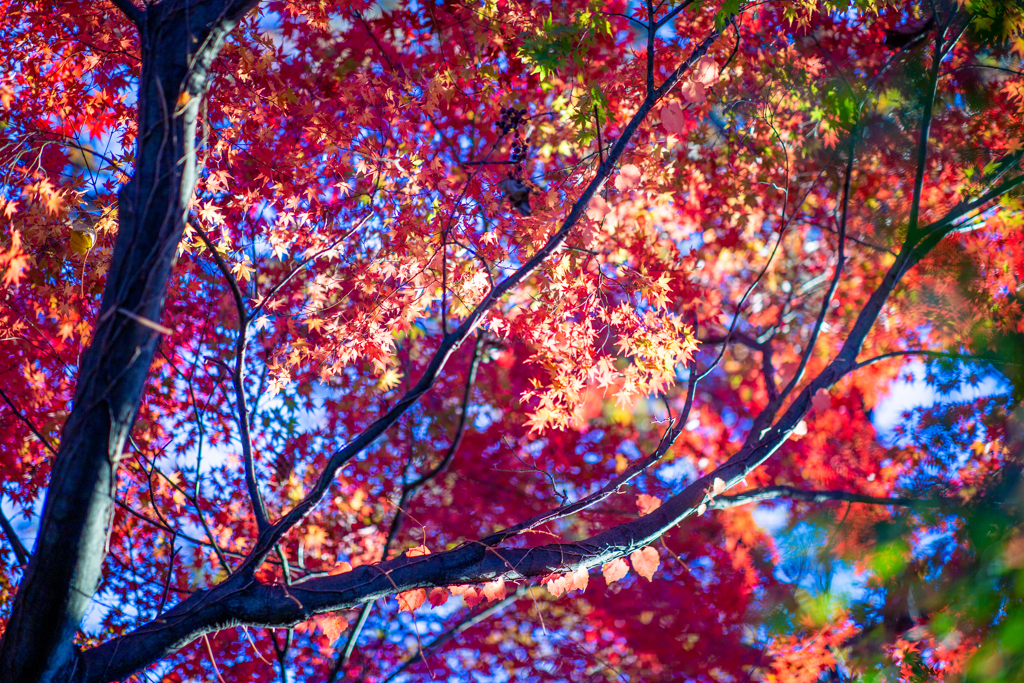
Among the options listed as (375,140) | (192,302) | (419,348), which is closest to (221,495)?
(192,302)

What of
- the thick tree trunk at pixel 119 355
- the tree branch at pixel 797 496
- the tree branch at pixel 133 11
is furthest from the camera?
the tree branch at pixel 797 496

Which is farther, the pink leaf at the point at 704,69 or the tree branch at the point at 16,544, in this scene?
the pink leaf at the point at 704,69

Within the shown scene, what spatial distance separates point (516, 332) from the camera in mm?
4621

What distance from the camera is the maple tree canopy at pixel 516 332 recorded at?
2.82m

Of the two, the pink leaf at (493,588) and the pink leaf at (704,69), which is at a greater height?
the pink leaf at (704,69)

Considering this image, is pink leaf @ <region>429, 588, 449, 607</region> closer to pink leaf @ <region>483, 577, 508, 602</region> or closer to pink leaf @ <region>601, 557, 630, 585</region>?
pink leaf @ <region>483, 577, 508, 602</region>

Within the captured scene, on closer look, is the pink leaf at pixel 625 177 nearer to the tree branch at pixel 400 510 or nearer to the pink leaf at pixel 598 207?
the pink leaf at pixel 598 207

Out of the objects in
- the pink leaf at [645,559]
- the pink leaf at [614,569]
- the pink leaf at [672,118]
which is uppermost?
the pink leaf at [672,118]

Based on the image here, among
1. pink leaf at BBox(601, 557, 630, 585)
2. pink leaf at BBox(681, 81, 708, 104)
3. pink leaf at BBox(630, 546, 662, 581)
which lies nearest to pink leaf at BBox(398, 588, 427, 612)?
pink leaf at BBox(601, 557, 630, 585)

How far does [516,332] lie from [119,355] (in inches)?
115

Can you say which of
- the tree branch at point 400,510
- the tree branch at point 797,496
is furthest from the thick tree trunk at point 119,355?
the tree branch at point 797,496

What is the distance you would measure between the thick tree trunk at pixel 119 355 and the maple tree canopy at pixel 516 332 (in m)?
0.01

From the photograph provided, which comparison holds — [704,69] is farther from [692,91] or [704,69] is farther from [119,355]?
[119,355]

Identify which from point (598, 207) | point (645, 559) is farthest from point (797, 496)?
point (598, 207)
